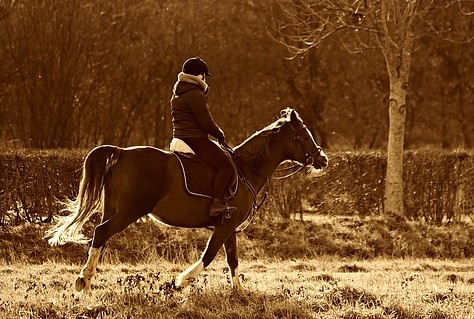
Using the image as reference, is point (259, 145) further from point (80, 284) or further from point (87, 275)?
point (80, 284)

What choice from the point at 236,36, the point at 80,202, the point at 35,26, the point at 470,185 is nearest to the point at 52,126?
the point at 35,26

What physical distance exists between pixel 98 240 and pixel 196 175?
130 centimetres

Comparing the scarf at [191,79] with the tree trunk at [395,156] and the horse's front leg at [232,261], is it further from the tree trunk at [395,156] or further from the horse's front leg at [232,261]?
the tree trunk at [395,156]

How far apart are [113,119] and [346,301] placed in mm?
20615

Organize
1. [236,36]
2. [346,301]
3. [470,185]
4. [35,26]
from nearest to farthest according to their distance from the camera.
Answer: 1. [346,301]
2. [470,185]
3. [35,26]
4. [236,36]

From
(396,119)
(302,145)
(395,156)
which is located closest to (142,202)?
(302,145)

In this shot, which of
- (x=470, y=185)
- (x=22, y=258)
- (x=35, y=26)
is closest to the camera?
(x=22, y=258)

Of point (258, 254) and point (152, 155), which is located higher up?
point (152, 155)

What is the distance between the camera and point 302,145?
11383 millimetres

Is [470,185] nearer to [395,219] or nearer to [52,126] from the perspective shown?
[395,219]

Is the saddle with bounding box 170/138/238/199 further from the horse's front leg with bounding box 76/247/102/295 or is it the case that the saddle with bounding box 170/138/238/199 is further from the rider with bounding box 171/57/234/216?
the horse's front leg with bounding box 76/247/102/295

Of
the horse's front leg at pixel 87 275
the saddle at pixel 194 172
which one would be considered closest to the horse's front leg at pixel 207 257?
the saddle at pixel 194 172

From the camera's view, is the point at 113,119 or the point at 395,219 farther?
the point at 113,119

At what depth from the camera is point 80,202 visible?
1058 centimetres
